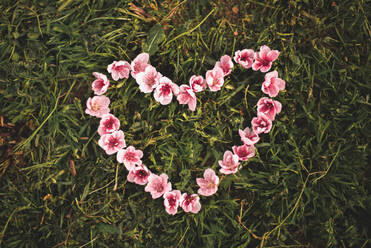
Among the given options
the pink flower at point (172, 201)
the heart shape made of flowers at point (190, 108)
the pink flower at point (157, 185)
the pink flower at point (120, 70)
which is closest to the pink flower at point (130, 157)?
the heart shape made of flowers at point (190, 108)

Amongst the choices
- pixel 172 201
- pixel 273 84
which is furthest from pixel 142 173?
pixel 273 84

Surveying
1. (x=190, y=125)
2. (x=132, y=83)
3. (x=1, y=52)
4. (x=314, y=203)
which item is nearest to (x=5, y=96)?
(x=1, y=52)

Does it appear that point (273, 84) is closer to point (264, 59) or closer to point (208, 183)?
point (264, 59)

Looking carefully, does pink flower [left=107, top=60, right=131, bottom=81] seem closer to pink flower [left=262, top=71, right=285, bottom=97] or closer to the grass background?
the grass background

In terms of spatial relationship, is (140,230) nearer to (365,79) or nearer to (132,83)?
(132,83)

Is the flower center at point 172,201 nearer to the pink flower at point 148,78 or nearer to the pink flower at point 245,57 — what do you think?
the pink flower at point 148,78

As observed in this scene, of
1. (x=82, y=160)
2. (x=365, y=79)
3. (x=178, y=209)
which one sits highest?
(x=365, y=79)

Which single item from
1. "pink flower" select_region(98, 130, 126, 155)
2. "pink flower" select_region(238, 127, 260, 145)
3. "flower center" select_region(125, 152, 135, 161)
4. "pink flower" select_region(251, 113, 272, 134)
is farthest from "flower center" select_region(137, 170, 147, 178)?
"pink flower" select_region(251, 113, 272, 134)
